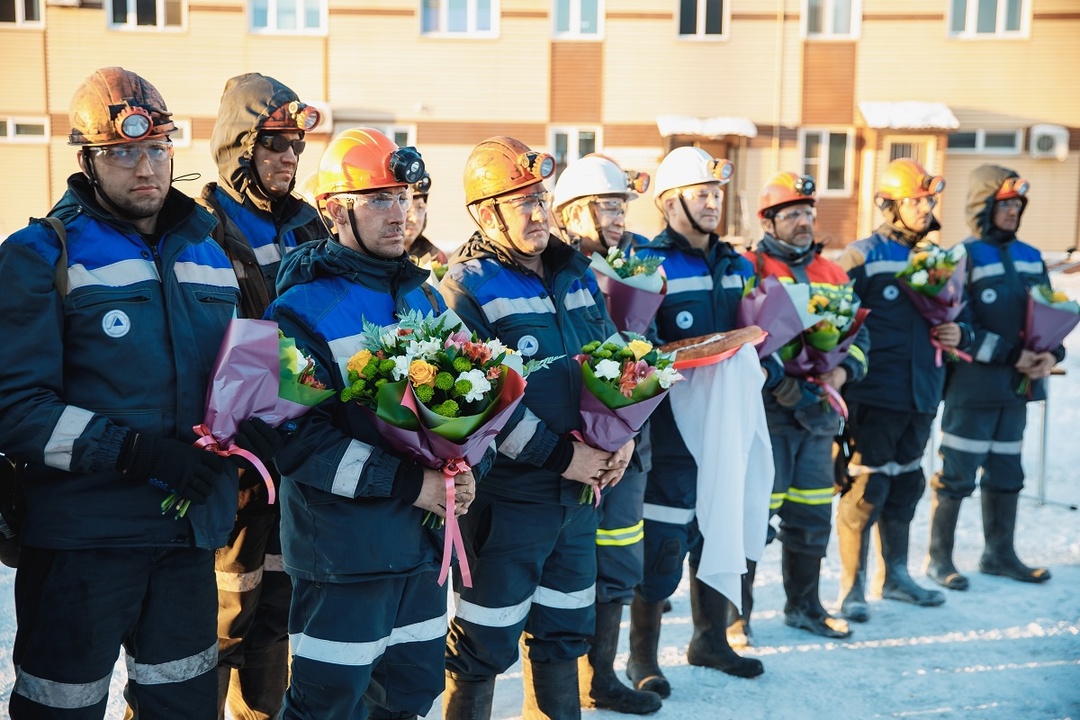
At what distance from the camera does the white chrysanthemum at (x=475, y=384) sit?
11.1 feet

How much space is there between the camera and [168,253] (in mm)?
3576

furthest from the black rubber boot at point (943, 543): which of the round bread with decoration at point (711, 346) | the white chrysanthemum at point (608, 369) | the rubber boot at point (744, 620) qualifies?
the white chrysanthemum at point (608, 369)

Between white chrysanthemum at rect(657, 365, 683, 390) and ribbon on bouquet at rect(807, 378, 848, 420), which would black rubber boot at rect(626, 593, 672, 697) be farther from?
white chrysanthemum at rect(657, 365, 683, 390)

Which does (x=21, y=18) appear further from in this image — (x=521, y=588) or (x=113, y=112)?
(x=521, y=588)

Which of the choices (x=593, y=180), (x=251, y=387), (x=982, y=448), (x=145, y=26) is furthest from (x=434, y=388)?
(x=145, y=26)

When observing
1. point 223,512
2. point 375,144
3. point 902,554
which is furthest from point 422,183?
point 902,554

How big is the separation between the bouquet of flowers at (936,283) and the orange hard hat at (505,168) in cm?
332

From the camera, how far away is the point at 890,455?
22.9 feet

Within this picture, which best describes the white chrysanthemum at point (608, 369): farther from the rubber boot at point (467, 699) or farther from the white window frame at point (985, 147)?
the white window frame at point (985, 147)

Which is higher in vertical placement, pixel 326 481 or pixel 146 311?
pixel 146 311

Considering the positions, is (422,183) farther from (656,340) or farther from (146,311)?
(656,340)

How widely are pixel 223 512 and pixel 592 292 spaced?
6.46ft

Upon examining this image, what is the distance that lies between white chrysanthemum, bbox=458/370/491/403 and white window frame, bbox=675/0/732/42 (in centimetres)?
2040

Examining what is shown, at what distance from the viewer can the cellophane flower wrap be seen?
5.65m
